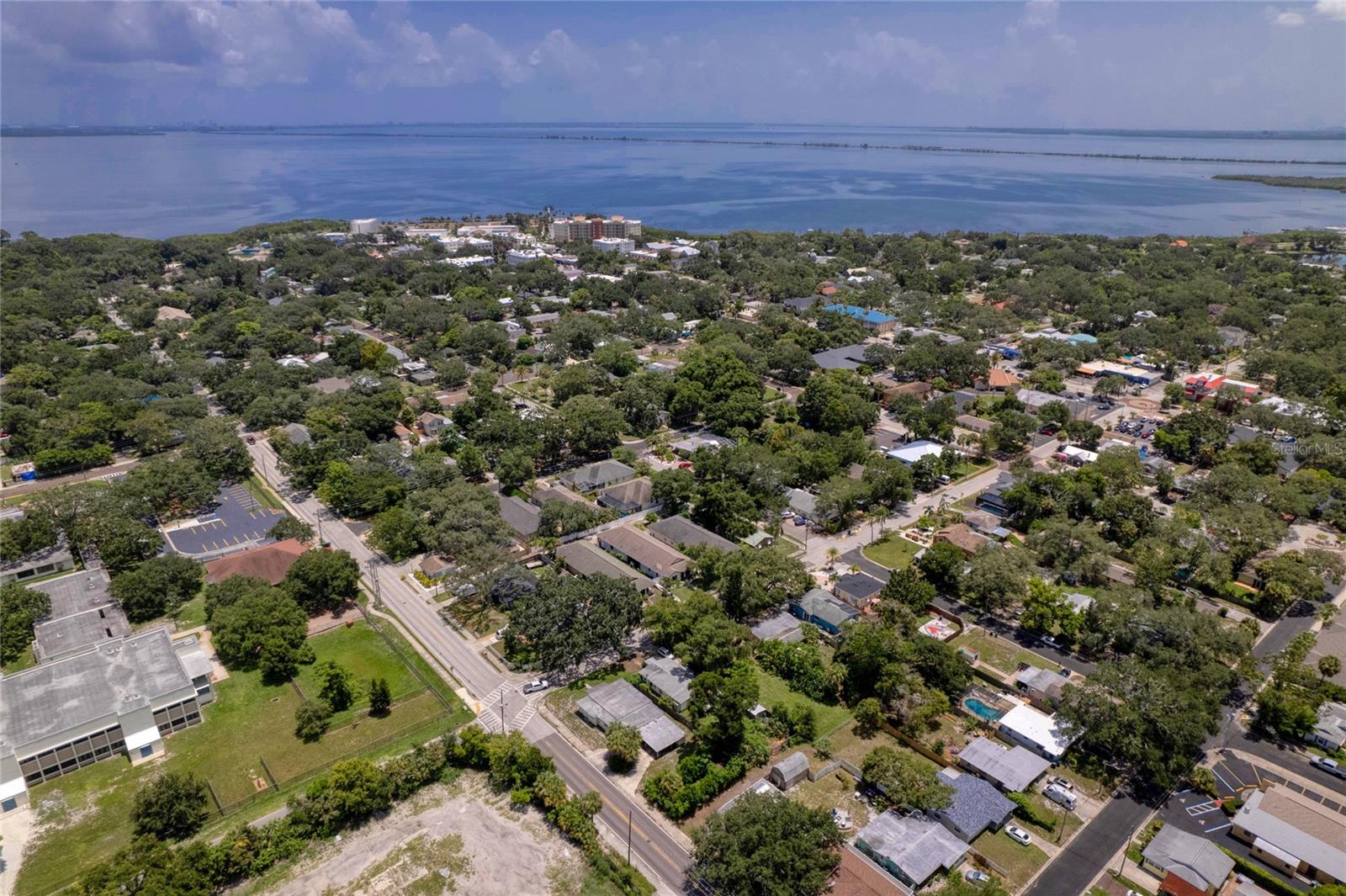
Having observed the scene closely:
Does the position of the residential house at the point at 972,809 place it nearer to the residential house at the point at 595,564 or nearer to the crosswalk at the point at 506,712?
the crosswalk at the point at 506,712

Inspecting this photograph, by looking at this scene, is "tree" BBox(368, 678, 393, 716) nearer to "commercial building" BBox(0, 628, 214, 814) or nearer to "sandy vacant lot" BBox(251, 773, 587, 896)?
"sandy vacant lot" BBox(251, 773, 587, 896)

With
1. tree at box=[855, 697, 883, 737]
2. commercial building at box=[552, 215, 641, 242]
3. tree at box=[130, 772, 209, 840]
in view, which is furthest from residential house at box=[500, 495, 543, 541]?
commercial building at box=[552, 215, 641, 242]

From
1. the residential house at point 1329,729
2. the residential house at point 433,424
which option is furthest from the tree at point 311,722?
the residential house at point 1329,729

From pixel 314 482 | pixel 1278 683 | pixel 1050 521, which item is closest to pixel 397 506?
pixel 314 482

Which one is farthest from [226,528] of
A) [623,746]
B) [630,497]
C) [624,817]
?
[624,817]

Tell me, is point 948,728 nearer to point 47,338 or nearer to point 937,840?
point 937,840

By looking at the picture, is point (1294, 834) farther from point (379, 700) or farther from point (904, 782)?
point (379, 700)
